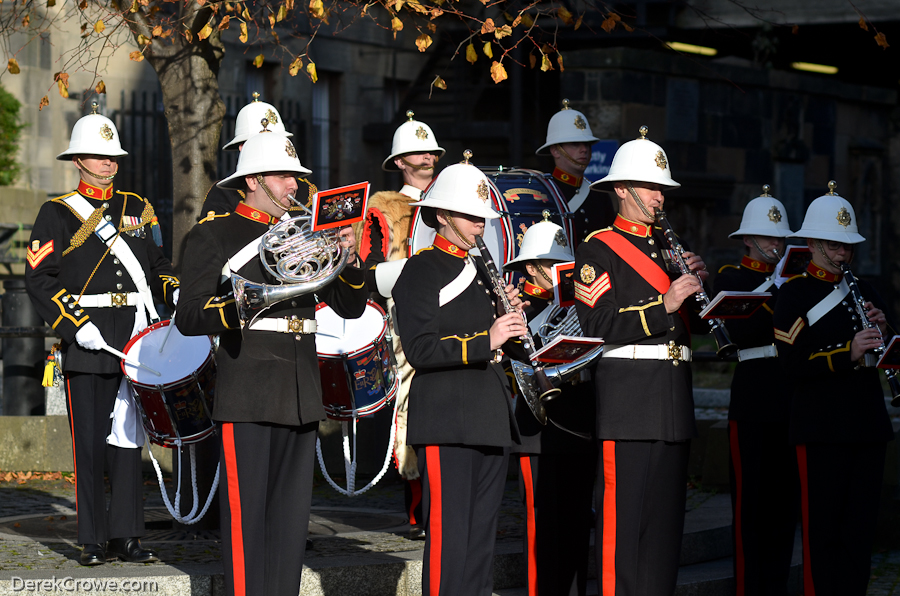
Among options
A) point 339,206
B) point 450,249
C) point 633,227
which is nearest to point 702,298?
point 633,227

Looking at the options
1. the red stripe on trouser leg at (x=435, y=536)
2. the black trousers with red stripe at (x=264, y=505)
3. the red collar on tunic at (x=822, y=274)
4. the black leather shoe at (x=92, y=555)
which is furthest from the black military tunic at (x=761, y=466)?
the black leather shoe at (x=92, y=555)

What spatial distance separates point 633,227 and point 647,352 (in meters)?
0.56

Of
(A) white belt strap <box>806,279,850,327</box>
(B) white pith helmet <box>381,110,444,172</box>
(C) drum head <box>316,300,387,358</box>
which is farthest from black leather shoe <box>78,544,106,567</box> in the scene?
(A) white belt strap <box>806,279,850,327</box>

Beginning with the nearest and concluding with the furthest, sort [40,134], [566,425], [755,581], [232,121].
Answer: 1. [566,425]
2. [755,581]
3. [232,121]
4. [40,134]

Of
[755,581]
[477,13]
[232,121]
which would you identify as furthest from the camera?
[477,13]

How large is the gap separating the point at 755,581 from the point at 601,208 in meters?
2.30

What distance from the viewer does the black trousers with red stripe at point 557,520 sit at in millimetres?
6434

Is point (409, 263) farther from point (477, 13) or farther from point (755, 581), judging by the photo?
point (477, 13)

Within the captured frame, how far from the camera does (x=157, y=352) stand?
6430 mm

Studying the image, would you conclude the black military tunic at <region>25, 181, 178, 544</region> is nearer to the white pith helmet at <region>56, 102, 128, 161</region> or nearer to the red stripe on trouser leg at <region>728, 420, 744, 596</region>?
the white pith helmet at <region>56, 102, 128, 161</region>

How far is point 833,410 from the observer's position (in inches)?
251

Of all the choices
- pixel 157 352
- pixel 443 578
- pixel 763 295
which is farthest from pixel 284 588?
pixel 763 295

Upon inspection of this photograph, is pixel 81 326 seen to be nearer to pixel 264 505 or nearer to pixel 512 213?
pixel 264 505

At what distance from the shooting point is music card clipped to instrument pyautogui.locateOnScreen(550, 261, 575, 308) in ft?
20.5
